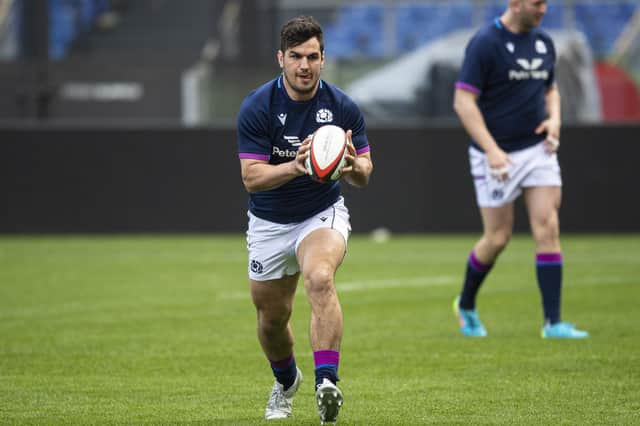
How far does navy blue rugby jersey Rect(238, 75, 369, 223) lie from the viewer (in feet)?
20.9

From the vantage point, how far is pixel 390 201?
19188 mm

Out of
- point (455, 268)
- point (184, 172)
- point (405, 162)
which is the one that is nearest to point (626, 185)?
point (405, 162)

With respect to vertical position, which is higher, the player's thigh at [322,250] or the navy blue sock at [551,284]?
the player's thigh at [322,250]

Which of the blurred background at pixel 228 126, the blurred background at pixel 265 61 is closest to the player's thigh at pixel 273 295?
the blurred background at pixel 228 126

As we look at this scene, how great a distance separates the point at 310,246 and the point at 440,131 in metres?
13.0

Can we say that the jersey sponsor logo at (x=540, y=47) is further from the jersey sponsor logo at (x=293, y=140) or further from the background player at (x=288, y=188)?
the jersey sponsor logo at (x=293, y=140)

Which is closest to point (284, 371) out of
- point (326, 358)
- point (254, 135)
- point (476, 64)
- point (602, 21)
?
point (326, 358)

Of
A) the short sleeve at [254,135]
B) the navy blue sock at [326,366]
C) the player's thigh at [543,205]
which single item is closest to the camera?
the navy blue sock at [326,366]

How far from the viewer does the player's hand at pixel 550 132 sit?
29.9ft

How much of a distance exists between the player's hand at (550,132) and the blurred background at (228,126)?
31.3 feet

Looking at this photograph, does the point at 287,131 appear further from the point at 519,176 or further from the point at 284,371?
the point at 519,176

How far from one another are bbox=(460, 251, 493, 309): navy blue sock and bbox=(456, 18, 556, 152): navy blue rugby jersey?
867mm

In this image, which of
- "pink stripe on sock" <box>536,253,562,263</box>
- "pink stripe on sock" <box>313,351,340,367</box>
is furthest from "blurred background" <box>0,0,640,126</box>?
"pink stripe on sock" <box>313,351,340,367</box>

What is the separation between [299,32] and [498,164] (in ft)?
9.73
